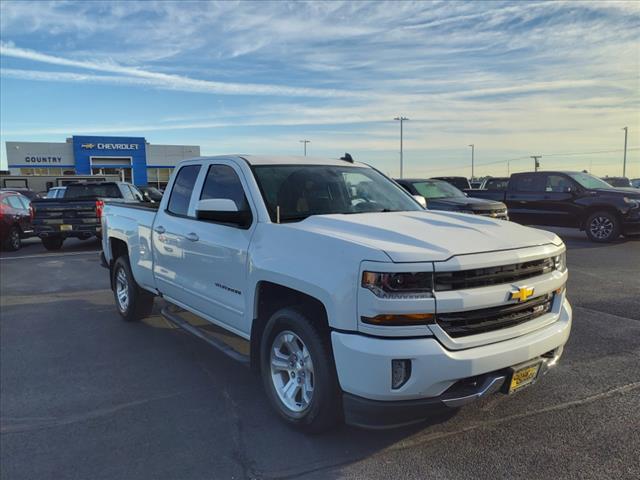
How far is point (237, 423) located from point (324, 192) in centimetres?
199

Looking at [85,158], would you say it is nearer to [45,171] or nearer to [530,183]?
[45,171]

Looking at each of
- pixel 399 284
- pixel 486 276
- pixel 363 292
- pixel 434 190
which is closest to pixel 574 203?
pixel 434 190

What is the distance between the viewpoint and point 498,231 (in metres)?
3.60

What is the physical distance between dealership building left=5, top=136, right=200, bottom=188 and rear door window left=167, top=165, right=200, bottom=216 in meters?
51.0

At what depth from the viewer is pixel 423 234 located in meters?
3.36

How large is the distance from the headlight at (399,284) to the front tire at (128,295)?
4.37 m

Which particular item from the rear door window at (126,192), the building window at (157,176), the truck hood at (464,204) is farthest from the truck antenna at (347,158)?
the building window at (157,176)

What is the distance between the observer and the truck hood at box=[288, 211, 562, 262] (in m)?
3.01

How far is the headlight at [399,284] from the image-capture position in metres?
2.88

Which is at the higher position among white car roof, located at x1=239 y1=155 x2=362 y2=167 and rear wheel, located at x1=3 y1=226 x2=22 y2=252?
white car roof, located at x1=239 y1=155 x2=362 y2=167

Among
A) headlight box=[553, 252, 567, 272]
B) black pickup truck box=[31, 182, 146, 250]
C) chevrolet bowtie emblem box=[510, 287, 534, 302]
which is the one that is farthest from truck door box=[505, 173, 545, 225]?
chevrolet bowtie emblem box=[510, 287, 534, 302]

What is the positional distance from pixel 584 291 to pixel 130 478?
6824mm

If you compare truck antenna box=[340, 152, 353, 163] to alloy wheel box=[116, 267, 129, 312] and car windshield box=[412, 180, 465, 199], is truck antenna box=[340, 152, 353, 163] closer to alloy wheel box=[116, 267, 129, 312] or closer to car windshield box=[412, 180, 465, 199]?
alloy wheel box=[116, 267, 129, 312]

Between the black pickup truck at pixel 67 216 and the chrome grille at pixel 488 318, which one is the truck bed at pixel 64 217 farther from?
the chrome grille at pixel 488 318
